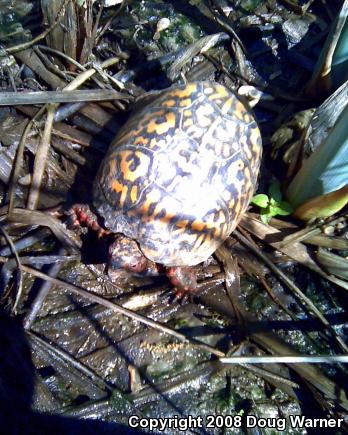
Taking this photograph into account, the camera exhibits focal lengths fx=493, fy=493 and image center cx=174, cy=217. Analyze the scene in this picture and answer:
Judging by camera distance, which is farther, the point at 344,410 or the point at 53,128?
the point at 53,128

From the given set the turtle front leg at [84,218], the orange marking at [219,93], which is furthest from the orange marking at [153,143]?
the turtle front leg at [84,218]

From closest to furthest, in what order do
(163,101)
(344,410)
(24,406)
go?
(24,406), (344,410), (163,101)

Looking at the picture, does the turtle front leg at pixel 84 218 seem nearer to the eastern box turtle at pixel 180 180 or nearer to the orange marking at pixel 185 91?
the eastern box turtle at pixel 180 180

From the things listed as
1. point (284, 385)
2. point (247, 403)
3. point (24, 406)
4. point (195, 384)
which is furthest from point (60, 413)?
point (284, 385)

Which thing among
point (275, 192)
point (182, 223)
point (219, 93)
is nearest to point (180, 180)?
point (182, 223)

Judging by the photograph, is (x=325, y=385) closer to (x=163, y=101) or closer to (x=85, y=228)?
(x=85, y=228)

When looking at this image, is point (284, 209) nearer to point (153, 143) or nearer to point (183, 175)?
point (183, 175)

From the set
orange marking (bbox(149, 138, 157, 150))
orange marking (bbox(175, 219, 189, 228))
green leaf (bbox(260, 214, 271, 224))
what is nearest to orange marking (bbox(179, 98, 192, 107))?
orange marking (bbox(149, 138, 157, 150))
